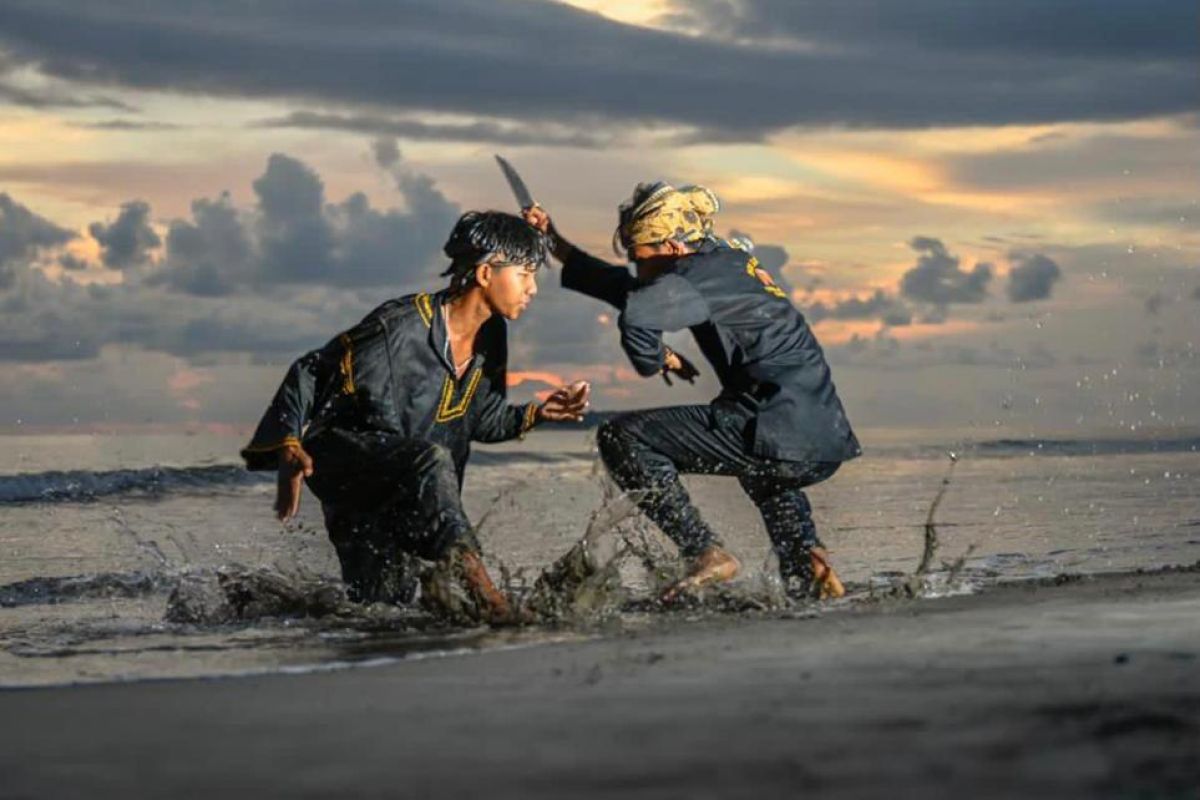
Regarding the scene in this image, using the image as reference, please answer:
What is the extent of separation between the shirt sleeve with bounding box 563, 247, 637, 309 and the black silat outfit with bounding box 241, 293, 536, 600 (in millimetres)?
688

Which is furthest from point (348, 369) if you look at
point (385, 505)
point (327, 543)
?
point (327, 543)

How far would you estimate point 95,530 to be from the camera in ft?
46.7

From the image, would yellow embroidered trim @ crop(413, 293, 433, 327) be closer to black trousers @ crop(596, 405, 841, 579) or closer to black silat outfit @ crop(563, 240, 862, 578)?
black silat outfit @ crop(563, 240, 862, 578)

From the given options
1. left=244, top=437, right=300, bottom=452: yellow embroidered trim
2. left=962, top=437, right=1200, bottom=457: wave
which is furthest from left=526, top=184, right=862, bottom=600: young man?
left=962, top=437, right=1200, bottom=457: wave

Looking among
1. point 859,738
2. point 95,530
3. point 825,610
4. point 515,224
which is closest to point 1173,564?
point 825,610

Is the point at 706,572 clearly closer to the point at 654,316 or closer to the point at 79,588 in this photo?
the point at 654,316

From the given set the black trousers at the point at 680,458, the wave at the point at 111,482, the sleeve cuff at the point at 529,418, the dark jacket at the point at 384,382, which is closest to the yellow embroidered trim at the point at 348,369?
the dark jacket at the point at 384,382

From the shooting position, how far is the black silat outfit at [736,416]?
730 centimetres

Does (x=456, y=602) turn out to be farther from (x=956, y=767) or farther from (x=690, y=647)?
(x=956, y=767)

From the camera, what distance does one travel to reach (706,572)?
24.0 feet

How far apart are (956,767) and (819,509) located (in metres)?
11.7

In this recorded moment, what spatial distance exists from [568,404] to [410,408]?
58cm

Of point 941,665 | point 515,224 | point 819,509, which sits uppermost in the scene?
point 515,224

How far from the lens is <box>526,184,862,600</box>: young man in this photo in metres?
7.30
